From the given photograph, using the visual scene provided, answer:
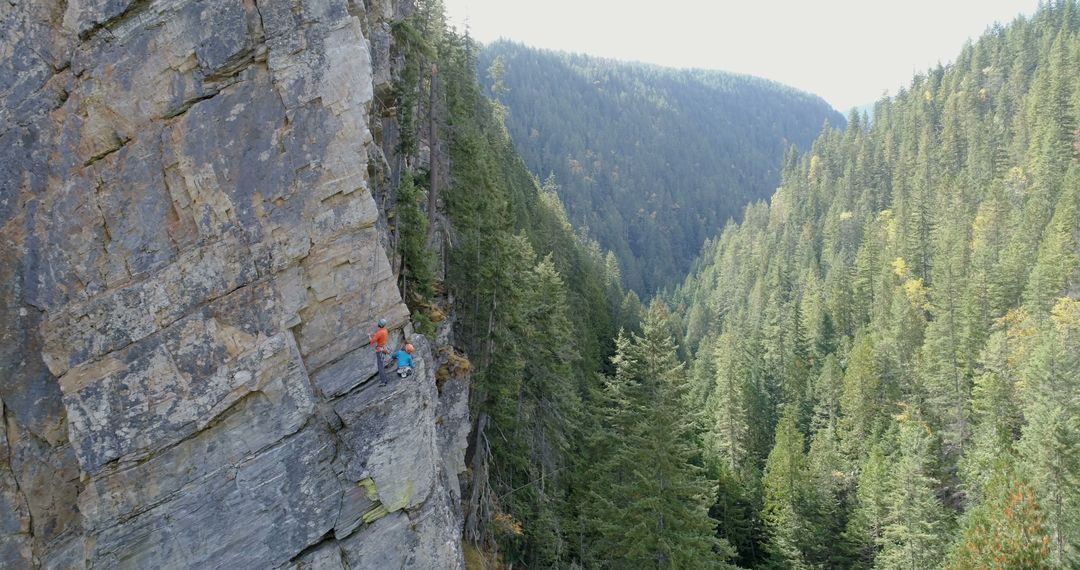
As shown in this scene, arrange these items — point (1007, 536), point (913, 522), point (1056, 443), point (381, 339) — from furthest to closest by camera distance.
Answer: point (913, 522)
point (1056, 443)
point (1007, 536)
point (381, 339)

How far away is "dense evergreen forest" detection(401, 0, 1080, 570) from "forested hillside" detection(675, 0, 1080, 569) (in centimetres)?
22

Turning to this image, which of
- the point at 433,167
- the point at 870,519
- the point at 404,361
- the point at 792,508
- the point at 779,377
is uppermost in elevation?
the point at 433,167

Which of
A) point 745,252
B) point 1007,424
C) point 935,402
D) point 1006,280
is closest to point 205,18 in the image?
point 1007,424

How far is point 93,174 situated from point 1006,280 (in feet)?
207

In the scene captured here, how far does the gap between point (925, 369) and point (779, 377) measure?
1393 centimetres

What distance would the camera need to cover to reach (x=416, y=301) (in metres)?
20.6

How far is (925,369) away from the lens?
5072 cm

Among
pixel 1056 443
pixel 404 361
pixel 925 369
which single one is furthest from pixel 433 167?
pixel 925 369

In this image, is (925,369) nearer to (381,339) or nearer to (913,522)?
(913,522)

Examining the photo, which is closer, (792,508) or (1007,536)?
(1007,536)

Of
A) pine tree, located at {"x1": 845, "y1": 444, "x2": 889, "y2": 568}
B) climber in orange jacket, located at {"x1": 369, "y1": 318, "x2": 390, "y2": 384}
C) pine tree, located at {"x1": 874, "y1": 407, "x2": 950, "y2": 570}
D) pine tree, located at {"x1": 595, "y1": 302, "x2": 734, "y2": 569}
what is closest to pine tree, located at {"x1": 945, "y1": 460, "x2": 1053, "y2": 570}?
pine tree, located at {"x1": 874, "y1": 407, "x2": 950, "y2": 570}

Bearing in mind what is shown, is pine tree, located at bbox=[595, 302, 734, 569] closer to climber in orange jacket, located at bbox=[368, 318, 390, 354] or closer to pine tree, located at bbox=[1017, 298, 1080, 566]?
climber in orange jacket, located at bbox=[368, 318, 390, 354]

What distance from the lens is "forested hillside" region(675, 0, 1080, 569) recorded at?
32.8 metres

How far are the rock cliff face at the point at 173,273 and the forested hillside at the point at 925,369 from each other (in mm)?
27706
